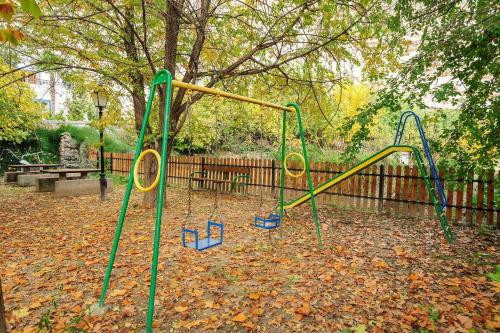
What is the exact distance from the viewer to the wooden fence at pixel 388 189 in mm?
6059

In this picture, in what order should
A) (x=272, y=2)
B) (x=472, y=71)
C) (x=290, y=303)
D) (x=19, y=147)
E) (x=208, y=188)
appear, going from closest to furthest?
(x=290, y=303)
(x=472, y=71)
(x=272, y=2)
(x=208, y=188)
(x=19, y=147)

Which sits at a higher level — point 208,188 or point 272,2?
point 272,2

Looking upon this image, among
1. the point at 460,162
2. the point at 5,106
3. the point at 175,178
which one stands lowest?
the point at 175,178

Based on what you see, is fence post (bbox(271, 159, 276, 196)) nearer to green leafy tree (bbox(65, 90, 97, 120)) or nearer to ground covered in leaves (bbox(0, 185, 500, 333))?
ground covered in leaves (bbox(0, 185, 500, 333))

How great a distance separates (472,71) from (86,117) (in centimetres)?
2187

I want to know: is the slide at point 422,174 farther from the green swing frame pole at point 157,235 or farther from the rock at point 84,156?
the rock at point 84,156

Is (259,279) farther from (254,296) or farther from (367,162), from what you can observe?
(367,162)

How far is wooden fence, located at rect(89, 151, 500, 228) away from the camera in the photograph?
19.9ft

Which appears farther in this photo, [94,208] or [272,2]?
[94,208]

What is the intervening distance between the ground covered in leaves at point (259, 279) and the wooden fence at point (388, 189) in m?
0.69

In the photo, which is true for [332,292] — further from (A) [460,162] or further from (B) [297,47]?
(B) [297,47]

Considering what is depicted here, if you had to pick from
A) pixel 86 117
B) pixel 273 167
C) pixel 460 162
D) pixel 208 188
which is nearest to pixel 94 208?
pixel 208 188

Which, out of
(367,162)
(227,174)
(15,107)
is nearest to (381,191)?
(367,162)

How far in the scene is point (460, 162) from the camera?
5273mm
